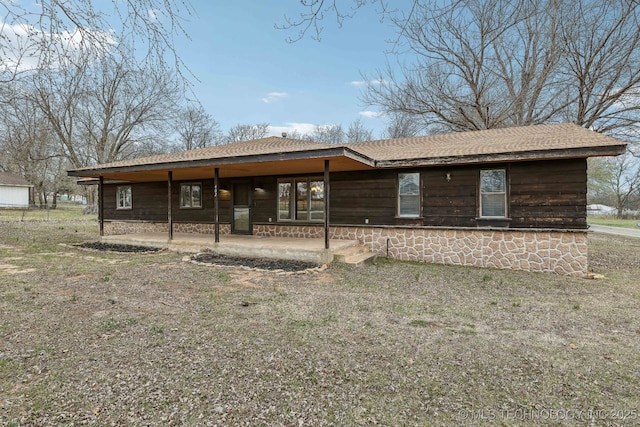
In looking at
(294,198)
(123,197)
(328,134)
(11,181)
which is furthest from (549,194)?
(11,181)

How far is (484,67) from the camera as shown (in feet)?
51.5

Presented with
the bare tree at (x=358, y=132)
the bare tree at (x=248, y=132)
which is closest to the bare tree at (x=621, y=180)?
the bare tree at (x=358, y=132)

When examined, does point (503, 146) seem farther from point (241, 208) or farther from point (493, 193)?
point (241, 208)

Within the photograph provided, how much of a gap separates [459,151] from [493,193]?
133 centimetres

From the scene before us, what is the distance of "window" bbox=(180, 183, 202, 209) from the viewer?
12586 millimetres

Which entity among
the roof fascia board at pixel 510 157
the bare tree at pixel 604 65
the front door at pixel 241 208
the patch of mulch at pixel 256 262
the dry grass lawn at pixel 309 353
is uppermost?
the bare tree at pixel 604 65

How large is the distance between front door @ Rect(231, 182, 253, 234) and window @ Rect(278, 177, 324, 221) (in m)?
1.23

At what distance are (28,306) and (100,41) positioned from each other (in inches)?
142

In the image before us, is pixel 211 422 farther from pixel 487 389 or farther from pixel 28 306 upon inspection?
pixel 28 306

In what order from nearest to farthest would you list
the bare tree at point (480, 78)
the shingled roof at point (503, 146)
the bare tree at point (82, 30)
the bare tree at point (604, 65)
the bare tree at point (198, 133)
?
1. the bare tree at point (82, 30)
2. the shingled roof at point (503, 146)
3. the bare tree at point (604, 65)
4. the bare tree at point (480, 78)
5. the bare tree at point (198, 133)

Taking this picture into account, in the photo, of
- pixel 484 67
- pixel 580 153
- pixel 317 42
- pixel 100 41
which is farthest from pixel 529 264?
pixel 484 67

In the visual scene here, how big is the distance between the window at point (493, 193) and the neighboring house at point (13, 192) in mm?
36465

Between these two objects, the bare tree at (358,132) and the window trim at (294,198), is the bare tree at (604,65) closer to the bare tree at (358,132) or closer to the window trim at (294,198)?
the window trim at (294,198)

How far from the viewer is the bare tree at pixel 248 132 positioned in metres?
37.3
